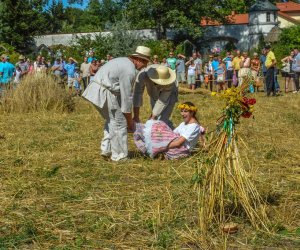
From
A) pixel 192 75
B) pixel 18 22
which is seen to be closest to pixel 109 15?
pixel 18 22

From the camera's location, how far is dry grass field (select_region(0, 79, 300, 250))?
4.76 m

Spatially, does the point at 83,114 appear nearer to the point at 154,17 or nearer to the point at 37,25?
the point at 37,25

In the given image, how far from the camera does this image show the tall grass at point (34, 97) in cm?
1464

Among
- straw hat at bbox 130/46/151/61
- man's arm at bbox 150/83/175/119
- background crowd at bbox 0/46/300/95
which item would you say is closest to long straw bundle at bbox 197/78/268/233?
straw hat at bbox 130/46/151/61

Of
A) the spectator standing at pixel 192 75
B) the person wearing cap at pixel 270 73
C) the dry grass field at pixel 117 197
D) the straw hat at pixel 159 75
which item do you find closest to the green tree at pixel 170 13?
the spectator standing at pixel 192 75

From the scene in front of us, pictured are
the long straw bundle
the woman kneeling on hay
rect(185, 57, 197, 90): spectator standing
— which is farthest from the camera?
rect(185, 57, 197, 90): spectator standing

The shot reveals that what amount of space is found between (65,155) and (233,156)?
13.5 feet

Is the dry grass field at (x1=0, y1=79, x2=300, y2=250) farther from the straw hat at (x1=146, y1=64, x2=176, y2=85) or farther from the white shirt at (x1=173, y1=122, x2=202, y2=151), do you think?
the straw hat at (x1=146, y1=64, x2=176, y2=85)

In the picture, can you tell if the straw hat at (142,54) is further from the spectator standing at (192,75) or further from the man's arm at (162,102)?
the spectator standing at (192,75)

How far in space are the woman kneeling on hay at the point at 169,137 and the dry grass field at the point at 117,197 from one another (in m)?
0.19

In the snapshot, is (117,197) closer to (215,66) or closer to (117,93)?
(117,93)

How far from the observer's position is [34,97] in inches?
579

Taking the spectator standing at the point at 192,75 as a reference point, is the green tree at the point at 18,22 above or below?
above

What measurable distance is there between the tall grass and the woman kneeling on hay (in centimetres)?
674
